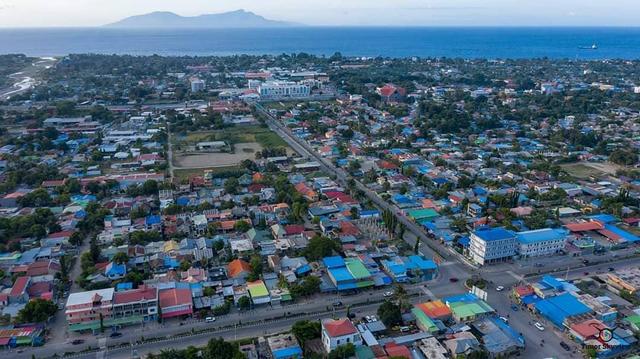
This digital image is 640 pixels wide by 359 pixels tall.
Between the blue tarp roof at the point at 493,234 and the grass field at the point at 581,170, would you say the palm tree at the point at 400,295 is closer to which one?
the blue tarp roof at the point at 493,234

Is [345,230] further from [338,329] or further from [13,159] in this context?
[13,159]

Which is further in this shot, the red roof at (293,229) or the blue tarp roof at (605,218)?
the blue tarp roof at (605,218)

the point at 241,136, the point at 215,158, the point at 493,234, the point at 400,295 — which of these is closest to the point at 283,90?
the point at 241,136

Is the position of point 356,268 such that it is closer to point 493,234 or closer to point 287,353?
point 287,353

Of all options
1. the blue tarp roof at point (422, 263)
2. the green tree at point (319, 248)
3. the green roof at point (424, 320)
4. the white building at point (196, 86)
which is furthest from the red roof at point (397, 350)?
the white building at point (196, 86)

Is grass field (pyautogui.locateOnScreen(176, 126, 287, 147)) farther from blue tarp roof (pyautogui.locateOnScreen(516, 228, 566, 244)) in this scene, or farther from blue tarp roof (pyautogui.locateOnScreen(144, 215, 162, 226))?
blue tarp roof (pyautogui.locateOnScreen(516, 228, 566, 244))

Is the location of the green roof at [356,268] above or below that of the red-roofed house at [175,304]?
above

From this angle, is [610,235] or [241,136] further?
[241,136]

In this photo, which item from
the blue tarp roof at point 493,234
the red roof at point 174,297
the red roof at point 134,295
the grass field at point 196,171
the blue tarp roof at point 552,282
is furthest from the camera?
the grass field at point 196,171
